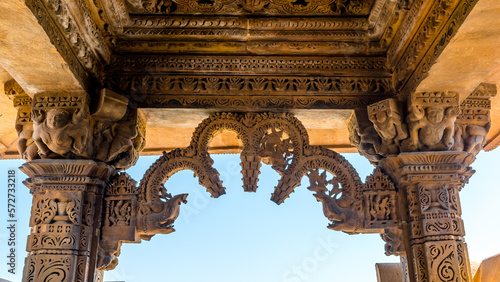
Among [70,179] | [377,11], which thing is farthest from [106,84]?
[377,11]

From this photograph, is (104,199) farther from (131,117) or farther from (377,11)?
(377,11)

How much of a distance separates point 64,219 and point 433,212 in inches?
97.3

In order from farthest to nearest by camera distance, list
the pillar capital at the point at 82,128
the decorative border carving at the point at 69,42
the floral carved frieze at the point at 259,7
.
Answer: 1. the floral carved frieze at the point at 259,7
2. the pillar capital at the point at 82,128
3. the decorative border carving at the point at 69,42

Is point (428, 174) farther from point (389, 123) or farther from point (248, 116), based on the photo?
point (248, 116)

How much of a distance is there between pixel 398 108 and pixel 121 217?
211cm

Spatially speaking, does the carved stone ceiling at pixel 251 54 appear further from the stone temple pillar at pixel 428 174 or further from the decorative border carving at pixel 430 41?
the stone temple pillar at pixel 428 174

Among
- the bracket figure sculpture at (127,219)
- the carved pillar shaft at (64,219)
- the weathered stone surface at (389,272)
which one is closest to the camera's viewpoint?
the carved pillar shaft at (64,219)

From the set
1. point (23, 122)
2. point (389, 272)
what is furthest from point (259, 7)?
point (389, 272)

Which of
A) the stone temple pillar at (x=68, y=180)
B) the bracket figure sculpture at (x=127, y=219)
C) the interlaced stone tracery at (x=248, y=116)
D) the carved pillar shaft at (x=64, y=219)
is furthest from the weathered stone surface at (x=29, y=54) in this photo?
the bracket figure sculpture at (x=127, y=219)

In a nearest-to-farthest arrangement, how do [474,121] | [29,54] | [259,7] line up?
[29,54]
[259,7]
[474,121]

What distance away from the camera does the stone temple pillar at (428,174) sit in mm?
3154

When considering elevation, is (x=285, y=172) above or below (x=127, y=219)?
above

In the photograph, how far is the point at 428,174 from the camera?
3.35m

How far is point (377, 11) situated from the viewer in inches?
134
